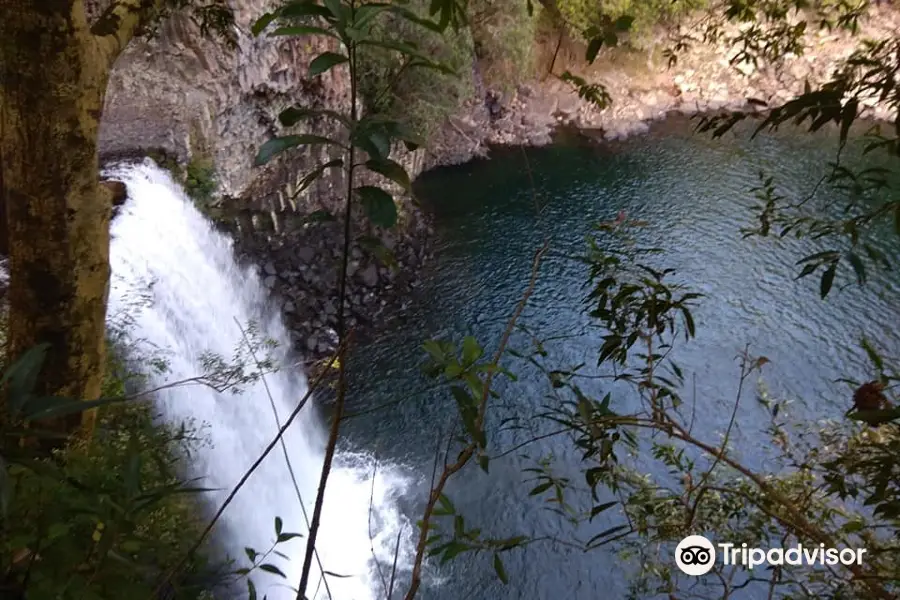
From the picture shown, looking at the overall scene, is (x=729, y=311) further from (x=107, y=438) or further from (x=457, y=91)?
(x=107, y=438)

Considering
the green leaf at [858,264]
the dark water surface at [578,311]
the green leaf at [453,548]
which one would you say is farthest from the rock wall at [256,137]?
the green leaf at [453,548]

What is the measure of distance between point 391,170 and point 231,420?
5037 mm

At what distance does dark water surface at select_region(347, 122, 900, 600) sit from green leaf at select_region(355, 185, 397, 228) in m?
2.60

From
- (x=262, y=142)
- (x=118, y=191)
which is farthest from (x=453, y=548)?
(x=262, y=142)

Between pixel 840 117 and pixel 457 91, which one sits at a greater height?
pixel 457 91

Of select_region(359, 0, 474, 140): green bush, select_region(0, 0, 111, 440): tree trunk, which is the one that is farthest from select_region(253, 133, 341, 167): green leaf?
select_region(359, 0, 474, 140): green bush

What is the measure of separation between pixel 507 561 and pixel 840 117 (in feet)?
15.6

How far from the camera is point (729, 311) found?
796 centimetres

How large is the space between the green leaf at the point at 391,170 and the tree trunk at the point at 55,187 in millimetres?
1325

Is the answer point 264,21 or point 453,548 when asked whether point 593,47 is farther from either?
point 453,548

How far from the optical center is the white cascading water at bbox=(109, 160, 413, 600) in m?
4.91

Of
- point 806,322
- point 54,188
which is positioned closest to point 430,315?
point 806,322

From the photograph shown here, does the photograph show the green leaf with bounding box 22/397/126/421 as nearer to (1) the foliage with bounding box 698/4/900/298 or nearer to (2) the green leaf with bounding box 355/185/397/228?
(2) the green leaf with bounding box 355/185/397/228

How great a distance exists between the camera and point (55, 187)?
1.78 m
